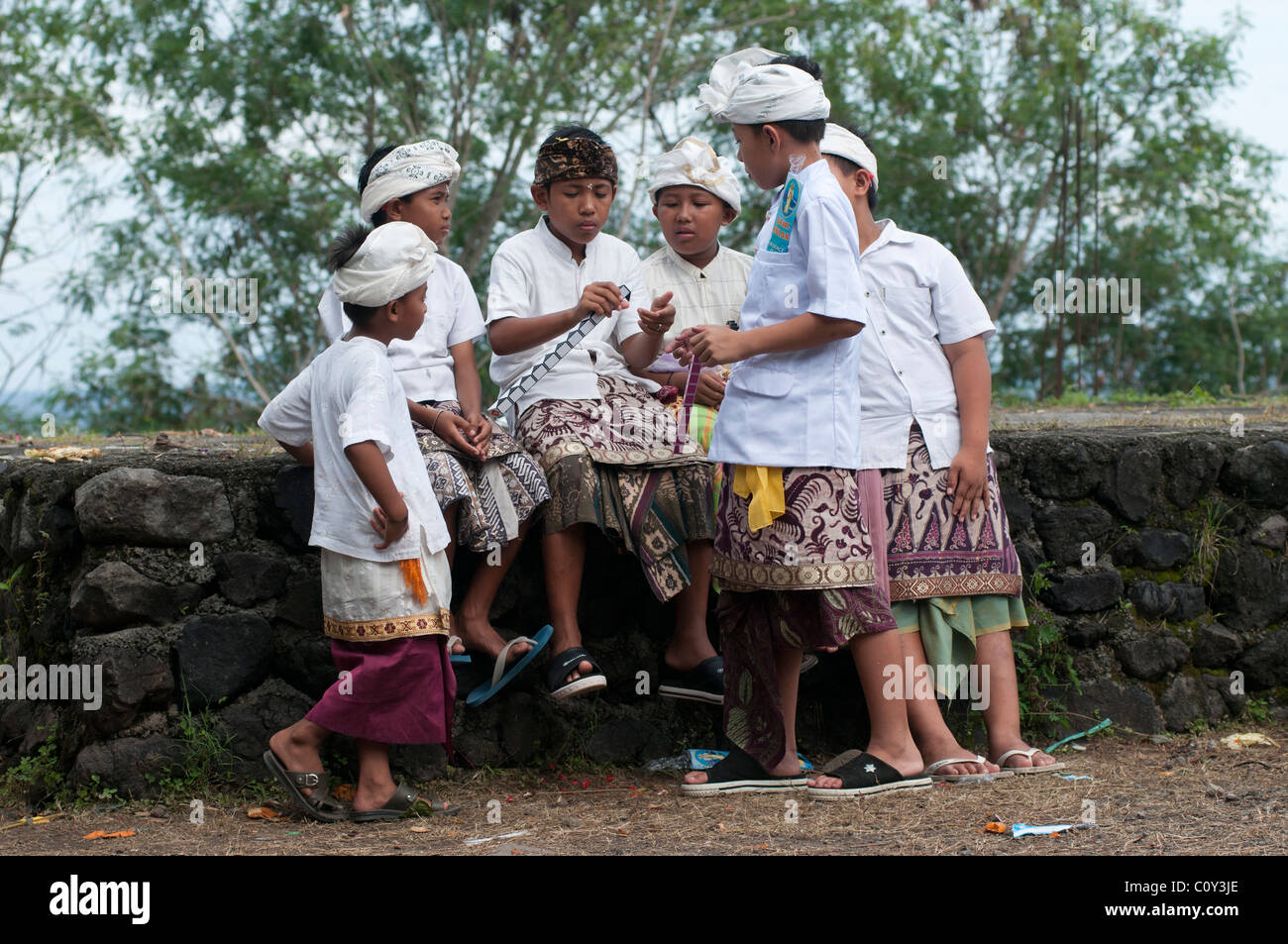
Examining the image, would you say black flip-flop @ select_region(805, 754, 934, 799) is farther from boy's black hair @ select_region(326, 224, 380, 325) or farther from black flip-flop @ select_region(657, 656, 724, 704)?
boy's black hair @ select_region(326, 224, 380, 325)

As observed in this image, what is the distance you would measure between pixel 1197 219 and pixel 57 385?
38.4 ft

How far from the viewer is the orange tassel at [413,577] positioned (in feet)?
11.5

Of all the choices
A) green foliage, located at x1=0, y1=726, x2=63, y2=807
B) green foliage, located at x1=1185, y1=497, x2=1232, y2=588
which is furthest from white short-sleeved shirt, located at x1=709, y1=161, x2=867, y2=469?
green foliage, located at x1=0, y1=726, x2=63, y2=807

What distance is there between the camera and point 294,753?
359 cm

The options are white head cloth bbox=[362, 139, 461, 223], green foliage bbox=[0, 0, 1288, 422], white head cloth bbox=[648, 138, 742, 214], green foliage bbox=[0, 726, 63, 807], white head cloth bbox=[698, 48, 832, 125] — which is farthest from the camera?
green foliage bbox=[0, 0, 1288, 422]

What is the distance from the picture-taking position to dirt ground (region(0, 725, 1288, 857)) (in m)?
3.22

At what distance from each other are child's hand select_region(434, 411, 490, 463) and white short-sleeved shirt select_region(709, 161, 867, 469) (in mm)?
725

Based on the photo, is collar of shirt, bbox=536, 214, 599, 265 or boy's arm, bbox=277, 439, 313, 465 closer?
boy's arm, bbox=277, 439, 313, 465

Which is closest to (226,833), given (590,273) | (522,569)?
(522,569)

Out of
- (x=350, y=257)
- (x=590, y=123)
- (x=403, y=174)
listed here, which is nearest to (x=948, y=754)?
(x=350, y=257)

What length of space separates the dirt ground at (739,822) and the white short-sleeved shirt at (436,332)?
122cm

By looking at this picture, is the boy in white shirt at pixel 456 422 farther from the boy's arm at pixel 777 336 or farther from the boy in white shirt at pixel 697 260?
the boy's arm at pixel 777 336

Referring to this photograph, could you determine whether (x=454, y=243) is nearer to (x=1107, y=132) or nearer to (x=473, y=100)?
(x=473, y=100)

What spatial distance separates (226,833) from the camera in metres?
3.57
